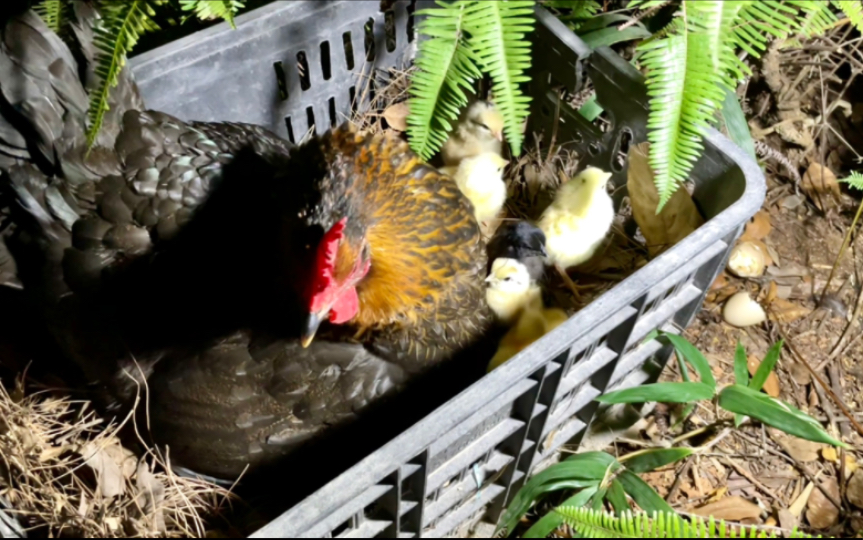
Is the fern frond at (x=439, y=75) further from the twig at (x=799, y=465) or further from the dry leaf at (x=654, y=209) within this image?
the twig at (x=799, y=465)

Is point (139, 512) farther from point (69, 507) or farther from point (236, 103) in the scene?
point (236, 103)

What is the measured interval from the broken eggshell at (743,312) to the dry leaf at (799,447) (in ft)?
1.06

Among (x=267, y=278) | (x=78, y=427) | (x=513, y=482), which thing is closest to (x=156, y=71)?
(x=267, y=278)

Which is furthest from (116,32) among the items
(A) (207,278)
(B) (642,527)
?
(B) (642,527)

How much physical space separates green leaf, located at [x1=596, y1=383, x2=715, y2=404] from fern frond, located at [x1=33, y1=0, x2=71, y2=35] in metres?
1.25

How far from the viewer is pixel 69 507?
142 centimetres

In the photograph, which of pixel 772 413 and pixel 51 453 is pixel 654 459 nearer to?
pixel 772 413

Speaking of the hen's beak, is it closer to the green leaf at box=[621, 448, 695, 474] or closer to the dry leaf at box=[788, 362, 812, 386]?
the green leaf at box=[621, 448, 695, 474]

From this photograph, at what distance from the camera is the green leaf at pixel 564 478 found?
4.51ft

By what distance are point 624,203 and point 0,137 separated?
60.2 inches

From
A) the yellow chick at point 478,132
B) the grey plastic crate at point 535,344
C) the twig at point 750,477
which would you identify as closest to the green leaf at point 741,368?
the grey plastic crate at point 535,344

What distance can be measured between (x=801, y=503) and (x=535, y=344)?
3.69 ft

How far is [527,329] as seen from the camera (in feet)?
4.96

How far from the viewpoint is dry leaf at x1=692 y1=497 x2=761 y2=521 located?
1698mm
